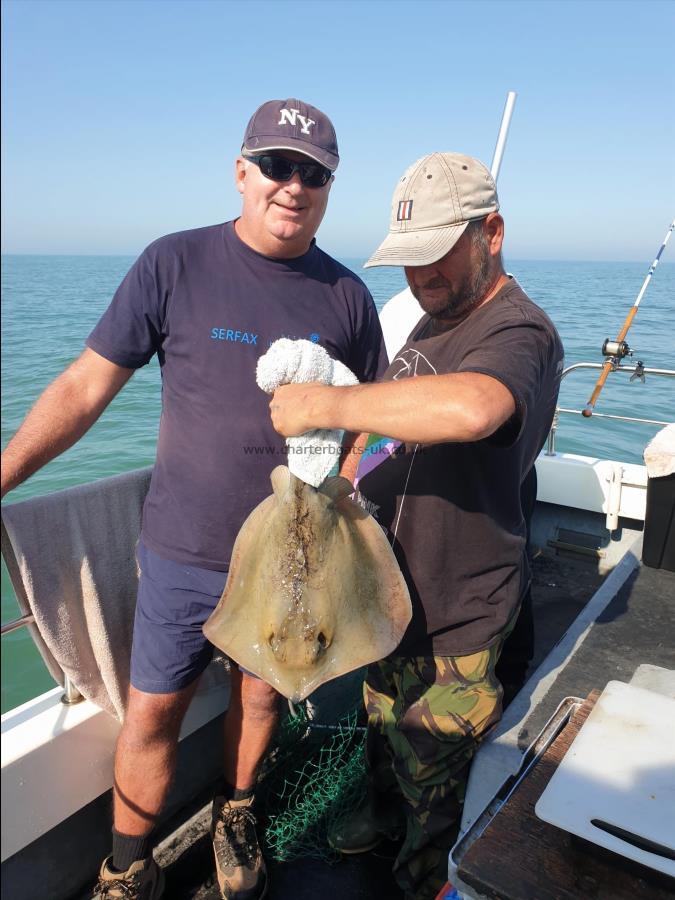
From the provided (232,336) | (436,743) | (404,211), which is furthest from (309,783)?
(404,211)

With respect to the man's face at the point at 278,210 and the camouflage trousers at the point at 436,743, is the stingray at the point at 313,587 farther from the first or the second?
the man's face at the point at 278,210

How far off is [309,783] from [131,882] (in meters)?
1.00

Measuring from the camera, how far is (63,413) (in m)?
2.48

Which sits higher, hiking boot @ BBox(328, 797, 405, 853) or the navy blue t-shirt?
the navy blue t-shirt

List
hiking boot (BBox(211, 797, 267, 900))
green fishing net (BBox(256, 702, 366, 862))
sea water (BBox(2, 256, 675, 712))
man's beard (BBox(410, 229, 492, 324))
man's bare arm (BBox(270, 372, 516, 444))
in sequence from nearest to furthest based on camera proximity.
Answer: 1. man's bare arm (BBox(270, 372, 516, 444))
2. man's beard (BBox(410, 229, 492, 324))
3. hiking boot (BBox(211, 797, 267, 900))
4. green fishing net (BBox(256, 702, 366, 862))
5. sea water (BBox(2, 256, 675, 712))

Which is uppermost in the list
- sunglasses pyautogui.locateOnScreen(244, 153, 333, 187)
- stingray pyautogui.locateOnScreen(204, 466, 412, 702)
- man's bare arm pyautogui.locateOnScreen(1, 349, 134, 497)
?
sunglasses pyautogui.locateOnScreen(244, 153, 333, 187)

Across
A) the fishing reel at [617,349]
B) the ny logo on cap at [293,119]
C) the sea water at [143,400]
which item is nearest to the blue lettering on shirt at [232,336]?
the ny logo on cap at [293,119]

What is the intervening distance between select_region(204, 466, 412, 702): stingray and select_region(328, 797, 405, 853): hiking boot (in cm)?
127

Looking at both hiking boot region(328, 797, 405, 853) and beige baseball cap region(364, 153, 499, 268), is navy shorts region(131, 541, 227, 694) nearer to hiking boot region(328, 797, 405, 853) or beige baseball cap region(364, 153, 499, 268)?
hiking boot region(328, 797, 405, 853)

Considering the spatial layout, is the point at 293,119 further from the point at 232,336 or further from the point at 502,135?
the point at 502,135

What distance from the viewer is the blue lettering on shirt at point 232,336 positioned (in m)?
2.63

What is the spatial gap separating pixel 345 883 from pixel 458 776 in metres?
0.94

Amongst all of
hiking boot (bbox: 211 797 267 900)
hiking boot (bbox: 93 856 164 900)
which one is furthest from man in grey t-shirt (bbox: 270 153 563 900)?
hiking boot (bbox: 93 856 164 900)

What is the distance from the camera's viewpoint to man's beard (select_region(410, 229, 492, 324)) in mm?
2242
